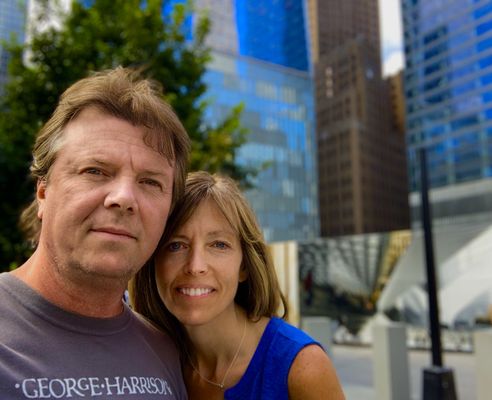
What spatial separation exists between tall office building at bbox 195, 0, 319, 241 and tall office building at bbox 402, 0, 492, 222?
1646 cm

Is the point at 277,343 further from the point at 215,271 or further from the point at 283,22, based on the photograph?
the point at 283,22

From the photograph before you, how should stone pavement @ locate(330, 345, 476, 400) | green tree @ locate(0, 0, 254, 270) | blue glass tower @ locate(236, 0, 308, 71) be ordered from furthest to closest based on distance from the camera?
1. blue glass tower @ locate(236, 0, 308, 71)
2. stone pavement @ locate(330, 345, 476, 400)
3. green tree @ locate(0, 0, 254, 270)

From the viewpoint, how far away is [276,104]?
72.6 metres

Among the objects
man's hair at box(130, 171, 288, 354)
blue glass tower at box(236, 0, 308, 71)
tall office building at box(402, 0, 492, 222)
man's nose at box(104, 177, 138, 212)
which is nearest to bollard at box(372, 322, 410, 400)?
man's hair at box(130, 171, 288, 354)

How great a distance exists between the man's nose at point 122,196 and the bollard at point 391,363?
24.1ft

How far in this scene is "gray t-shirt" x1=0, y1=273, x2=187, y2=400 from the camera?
3.92ft

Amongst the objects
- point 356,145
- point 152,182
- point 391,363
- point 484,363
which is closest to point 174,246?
point 152,182

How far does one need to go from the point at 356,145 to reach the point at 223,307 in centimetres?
9637

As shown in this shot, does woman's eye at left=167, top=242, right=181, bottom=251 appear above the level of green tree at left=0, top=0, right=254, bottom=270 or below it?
below

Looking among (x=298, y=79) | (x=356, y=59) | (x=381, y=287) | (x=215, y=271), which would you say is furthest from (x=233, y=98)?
(x=215, y=271)

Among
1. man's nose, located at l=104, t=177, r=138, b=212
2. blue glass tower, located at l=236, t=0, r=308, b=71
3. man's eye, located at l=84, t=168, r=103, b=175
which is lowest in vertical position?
man's nose, located at l=104, t=177, r=138, b=212

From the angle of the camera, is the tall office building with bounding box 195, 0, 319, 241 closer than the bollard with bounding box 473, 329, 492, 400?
No

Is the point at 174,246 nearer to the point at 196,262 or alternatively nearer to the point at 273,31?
the point at 196,262

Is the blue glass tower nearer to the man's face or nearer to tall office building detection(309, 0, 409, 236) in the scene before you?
tall office building detection(309, 0, 409, 236)
